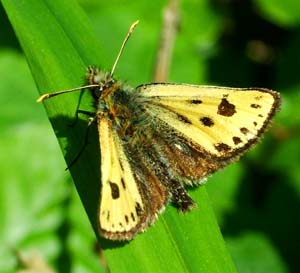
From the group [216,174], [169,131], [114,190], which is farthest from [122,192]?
[216,174]

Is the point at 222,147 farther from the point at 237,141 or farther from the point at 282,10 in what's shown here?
the point at 282,10

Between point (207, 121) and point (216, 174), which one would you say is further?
point (216, 174)

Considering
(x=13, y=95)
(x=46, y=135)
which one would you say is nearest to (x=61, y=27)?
(x=46, y=135)

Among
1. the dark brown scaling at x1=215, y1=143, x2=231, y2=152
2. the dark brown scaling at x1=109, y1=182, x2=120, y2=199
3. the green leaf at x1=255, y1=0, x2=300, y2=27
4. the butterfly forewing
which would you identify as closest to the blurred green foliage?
the green leaf at x1=255, y1=0, x2=300, y2=27

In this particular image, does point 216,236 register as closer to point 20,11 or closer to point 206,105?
point 206,105

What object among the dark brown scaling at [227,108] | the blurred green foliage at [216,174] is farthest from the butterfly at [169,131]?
the blurred green foliage at [216,174]
